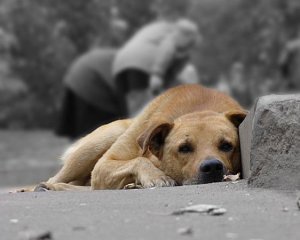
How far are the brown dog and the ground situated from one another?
0.63m

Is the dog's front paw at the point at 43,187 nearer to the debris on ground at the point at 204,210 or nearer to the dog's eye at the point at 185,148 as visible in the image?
the dog's eye at the point at 185,148

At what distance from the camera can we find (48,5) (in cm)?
3192

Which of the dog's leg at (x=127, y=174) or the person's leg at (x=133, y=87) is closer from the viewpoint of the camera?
the dog's leg at (x=127, y=174)

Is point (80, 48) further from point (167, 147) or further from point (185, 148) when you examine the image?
point (185, 148)

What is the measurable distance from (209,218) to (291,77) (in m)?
28.9

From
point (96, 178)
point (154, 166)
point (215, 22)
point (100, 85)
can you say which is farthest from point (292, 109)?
point (215, 22)

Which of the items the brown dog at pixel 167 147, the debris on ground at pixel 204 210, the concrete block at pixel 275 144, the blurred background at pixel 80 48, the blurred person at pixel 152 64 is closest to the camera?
the debris on ground at pixel 204 210

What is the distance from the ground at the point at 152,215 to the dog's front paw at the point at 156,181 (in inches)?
18.8

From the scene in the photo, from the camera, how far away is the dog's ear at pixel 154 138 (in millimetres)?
7043

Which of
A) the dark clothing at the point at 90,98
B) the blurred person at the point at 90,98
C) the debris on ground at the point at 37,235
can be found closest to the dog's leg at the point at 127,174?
the debris on ground at the point at 37,235

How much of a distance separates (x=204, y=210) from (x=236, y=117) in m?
2.28

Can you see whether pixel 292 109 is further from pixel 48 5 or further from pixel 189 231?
pixel 48 5

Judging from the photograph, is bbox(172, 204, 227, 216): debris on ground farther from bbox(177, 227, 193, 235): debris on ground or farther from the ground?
bbox(177, 227, 193, 235): debris on ground

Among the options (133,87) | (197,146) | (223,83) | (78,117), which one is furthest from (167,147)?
(223,83)
